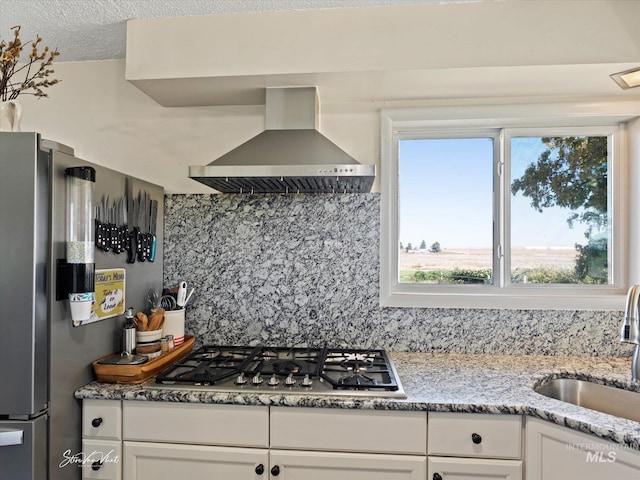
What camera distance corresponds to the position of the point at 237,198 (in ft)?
6.55

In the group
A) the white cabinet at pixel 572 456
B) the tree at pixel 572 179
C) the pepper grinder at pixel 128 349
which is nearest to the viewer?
the white cabinet at pixel 572 456

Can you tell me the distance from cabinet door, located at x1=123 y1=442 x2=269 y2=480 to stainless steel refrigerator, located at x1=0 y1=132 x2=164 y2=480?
0.23 meters

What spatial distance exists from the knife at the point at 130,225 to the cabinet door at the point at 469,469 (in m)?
1.52

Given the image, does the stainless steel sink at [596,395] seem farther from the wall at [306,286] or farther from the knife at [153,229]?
the knife at [153,229]

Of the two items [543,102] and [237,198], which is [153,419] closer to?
[237,198]

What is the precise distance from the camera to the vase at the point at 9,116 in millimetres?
1266

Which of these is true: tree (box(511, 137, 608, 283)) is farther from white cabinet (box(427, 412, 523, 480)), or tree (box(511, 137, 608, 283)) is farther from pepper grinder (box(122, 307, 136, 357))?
pepper grinder (box(122, 307, 136, 357))

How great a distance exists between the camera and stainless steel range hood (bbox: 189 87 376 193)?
4.98ft

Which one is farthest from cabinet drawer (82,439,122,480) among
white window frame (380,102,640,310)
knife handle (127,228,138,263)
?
white window frame (380,102,640,310)

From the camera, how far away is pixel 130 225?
166 centimetres

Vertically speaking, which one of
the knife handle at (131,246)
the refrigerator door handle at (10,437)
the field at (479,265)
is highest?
the knife handle at (131,246)

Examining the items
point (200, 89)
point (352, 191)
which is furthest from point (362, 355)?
point (200, 89)

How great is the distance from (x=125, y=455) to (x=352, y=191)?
1.52m

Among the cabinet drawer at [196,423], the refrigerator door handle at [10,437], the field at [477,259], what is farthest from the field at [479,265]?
the refrigerator door handle at [10,437]
